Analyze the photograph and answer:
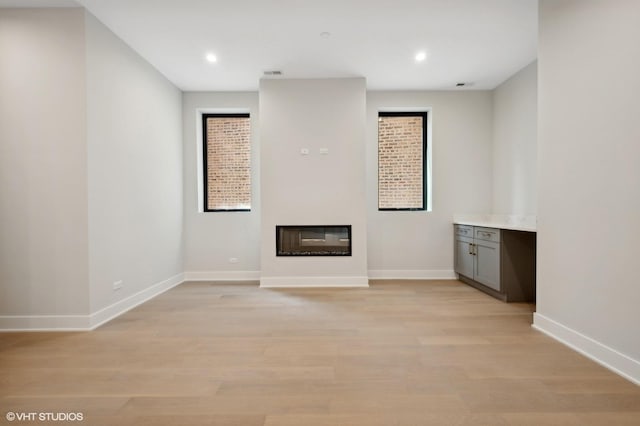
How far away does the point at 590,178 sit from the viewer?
246 cm

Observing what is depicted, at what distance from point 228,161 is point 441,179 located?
361 centimetres

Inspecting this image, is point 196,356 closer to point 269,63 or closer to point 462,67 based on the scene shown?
point 269,63

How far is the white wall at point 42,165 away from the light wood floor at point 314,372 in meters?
0.45

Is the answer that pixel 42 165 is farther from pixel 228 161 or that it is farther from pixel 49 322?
pixel 228 161

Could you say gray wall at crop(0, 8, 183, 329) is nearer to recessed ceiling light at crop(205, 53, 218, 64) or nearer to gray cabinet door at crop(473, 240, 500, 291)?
recessed ceiling light at crop(205, 53, 218, 64)

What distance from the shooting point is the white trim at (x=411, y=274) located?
550 centimetres

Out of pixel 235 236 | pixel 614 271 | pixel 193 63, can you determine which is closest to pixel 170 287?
pixel 235 236

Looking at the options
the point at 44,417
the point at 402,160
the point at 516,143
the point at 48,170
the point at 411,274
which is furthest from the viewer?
the point at 402,160

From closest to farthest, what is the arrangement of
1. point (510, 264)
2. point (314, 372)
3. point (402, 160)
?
1. point (314, 372)
2. point (510, 264)
3. point (402, 160)

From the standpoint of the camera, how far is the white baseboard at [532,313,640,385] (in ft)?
7.05

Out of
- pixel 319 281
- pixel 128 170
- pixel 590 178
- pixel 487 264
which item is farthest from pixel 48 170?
pixel 487 264

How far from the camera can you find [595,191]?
2.41m

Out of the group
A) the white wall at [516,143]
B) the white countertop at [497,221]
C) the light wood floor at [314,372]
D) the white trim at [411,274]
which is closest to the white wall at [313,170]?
the white trim at [411,274]

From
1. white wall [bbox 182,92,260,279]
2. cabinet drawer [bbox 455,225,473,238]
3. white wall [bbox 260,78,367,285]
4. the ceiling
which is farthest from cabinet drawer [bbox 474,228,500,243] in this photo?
white wall [bbox 182,92,260,279]
